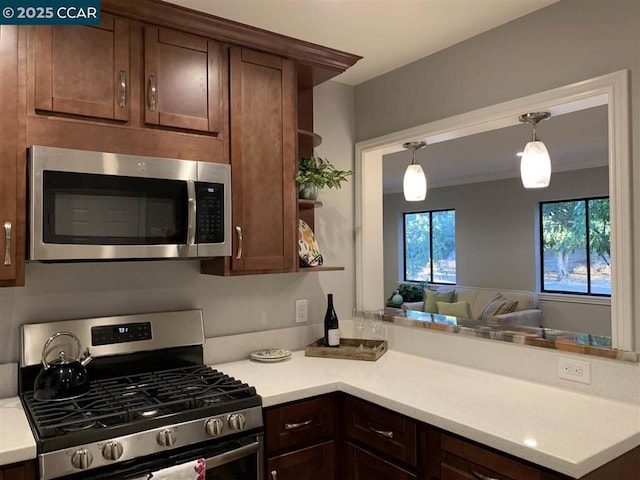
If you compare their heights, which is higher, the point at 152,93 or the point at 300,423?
the point at 152,93

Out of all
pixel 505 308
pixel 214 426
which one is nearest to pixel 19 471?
pixel 214 426

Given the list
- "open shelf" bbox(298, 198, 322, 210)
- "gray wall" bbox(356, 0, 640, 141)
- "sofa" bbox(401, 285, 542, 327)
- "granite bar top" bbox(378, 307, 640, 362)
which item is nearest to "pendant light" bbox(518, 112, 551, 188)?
"gray wall" bbox(356, 0, 640, 141)

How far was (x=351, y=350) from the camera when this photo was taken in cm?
241

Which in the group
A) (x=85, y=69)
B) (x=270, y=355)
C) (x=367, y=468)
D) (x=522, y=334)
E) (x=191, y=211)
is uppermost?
(x=85, y=69)

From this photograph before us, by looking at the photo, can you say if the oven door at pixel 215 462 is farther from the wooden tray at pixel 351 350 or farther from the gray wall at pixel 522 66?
the gray wall at pixel 522 66

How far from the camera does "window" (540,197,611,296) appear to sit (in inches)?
227

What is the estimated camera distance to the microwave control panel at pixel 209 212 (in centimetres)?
195

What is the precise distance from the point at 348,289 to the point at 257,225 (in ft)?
2.91

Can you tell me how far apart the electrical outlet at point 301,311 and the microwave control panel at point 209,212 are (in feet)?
2.52

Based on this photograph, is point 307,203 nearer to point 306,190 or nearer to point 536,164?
point 306,190

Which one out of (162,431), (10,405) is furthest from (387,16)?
(10,405)

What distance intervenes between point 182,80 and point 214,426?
4.41 feet

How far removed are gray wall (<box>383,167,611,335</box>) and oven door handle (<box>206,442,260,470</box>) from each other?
17.2 ft

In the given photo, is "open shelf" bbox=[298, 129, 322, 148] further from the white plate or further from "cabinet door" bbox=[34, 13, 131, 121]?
the white plate
